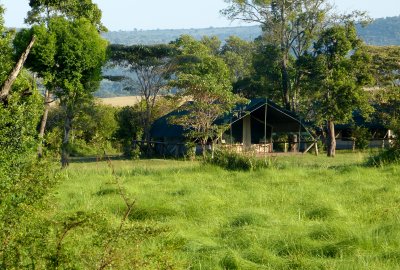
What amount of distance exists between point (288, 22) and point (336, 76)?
696cm

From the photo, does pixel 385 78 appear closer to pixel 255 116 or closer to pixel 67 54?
pixel 255 116

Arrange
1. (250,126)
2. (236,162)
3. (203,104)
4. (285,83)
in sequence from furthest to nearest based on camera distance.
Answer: (285,83)
(250,126)
(203,104)
(236,162)

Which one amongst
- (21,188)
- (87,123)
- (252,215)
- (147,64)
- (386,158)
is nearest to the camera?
(21,188)

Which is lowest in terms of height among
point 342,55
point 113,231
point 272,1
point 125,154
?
point 125,154

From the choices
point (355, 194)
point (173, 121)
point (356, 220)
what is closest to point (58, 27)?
point (173, 121)

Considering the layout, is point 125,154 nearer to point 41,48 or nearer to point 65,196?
point 41,48

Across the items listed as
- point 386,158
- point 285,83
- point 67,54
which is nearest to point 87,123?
point 67,54

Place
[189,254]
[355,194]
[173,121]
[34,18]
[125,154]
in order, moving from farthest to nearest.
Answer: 1. [125,154]
2. [173,121]
3. [34,18]
4. [355,194]
5. [189,254]

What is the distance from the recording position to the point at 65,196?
13.8 meters

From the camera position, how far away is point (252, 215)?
10609mm

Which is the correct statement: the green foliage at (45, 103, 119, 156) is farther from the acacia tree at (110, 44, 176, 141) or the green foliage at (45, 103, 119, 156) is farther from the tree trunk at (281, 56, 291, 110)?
the tree trunk at (281, 56, 291, 110)

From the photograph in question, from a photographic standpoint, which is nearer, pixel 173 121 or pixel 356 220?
pixel 356 220

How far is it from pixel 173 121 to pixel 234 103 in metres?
2.91

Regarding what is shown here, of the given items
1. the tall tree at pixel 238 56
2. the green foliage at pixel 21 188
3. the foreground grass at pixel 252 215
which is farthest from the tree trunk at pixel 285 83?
the green foliage at pixel 21 188
